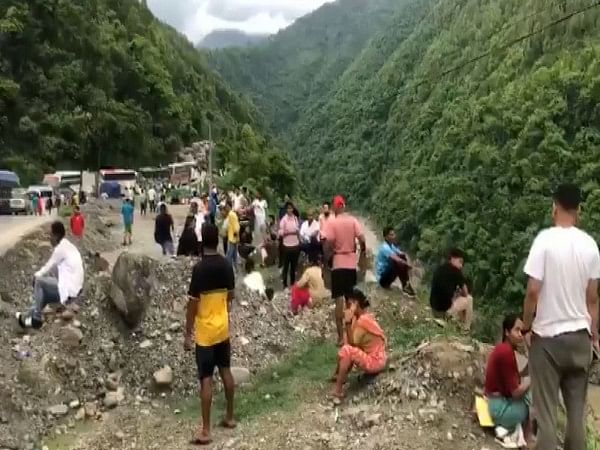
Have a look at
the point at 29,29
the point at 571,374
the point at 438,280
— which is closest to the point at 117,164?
the point at 29,29

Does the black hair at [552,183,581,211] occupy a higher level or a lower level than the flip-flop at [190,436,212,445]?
higher

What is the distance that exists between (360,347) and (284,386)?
110cm

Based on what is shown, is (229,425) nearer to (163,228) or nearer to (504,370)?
(504,370)

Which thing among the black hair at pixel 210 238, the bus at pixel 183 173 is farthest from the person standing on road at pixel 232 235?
the bus at pixel 183 173

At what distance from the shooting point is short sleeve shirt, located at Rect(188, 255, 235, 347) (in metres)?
6.68

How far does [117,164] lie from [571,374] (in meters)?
60.4

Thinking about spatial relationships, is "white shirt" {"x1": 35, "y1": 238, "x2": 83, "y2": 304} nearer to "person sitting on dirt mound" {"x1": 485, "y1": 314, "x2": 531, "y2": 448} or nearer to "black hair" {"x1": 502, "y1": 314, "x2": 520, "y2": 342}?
"person sitting on dirt mound" {"x1": 485, "y1": 314, "x2": 531, "y2": 448}

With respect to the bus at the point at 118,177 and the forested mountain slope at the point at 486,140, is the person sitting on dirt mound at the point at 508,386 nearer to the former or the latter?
the forested mountain slope at the point at 486,140

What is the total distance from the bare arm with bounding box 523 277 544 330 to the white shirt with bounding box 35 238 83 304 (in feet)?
19.4

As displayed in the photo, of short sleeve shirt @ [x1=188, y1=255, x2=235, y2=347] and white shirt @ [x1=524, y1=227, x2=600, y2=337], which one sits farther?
short sleeve shirt @ [x1=188, y1=255, x2=235, y2=347]

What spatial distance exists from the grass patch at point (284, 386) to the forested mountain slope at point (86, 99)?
3816 centimetres

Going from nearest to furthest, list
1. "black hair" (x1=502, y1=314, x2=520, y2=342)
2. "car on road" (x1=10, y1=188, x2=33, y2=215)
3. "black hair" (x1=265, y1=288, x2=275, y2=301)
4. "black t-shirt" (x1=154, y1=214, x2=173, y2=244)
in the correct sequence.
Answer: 1. "black hair" (x1=502, y1=314, x2=520, y2=342)
2. "black hair" (x1=265, y1=288, x2=275, y2=301)
3. "black t-shirt" (x1=154, y1=214, x2=173, y2=244)
4. "car on road" (x1=10, y1=188, x2=33, y2=215)

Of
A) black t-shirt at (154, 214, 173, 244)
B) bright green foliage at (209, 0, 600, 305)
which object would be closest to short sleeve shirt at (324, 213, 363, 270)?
black t-shirt at (154, 214, 173, 244)

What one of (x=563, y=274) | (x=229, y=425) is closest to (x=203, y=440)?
(x=229, y=425)
